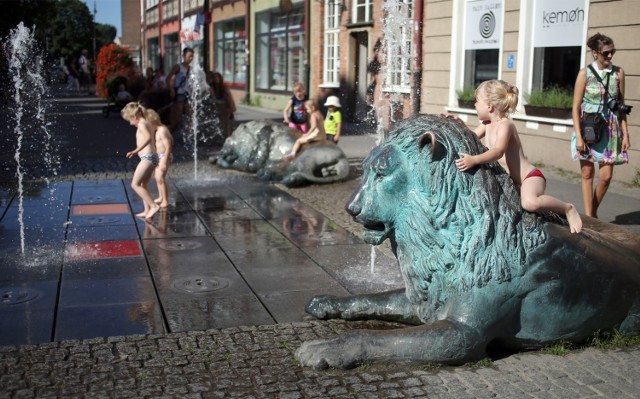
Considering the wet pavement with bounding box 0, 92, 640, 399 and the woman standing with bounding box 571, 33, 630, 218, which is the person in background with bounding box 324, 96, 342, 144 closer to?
the wet pavement with bounding box 0, 92, 640, 399

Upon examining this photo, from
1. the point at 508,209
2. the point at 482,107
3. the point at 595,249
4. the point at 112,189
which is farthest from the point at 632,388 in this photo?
the point at 112,189

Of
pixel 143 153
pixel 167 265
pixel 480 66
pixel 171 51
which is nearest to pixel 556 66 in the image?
pixel 480 66

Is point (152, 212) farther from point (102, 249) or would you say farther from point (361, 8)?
point (361, 8)

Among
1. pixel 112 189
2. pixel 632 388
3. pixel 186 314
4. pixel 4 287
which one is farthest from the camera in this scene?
pixel 112 189

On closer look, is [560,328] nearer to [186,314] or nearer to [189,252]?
[186,314]

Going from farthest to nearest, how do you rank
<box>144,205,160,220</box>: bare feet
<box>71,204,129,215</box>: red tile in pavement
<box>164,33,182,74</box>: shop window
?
<box>164,33,182,74</box>: shop window < <box>71,204,129,215</box>: red tile in pavement < <box>144,205,160,220</box>: bare feet

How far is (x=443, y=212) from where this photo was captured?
4.12 m

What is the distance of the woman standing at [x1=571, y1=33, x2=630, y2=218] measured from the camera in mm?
7305

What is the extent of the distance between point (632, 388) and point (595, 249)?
845 mm

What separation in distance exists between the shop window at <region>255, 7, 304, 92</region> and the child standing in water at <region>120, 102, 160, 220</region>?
1754cm

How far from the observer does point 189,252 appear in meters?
7.01

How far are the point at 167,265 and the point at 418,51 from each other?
26.5 ft

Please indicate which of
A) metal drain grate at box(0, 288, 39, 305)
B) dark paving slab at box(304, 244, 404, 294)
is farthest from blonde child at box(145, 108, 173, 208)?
metal drain grate at box(0, 288, 39, 305)

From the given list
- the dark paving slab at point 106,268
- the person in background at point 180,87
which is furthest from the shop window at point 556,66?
the dark paving slab at point 106,268
